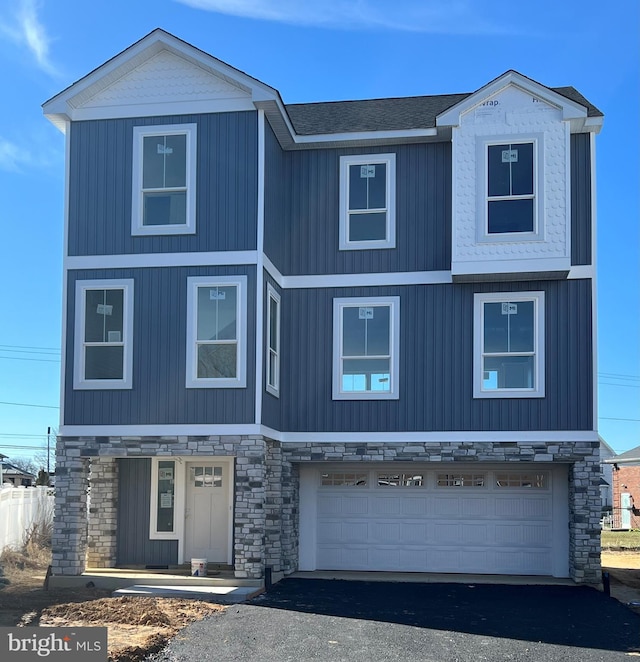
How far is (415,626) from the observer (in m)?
12.1

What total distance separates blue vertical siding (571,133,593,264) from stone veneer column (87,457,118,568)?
30.9 ft

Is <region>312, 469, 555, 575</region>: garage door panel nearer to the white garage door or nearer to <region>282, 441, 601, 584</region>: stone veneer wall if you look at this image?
the white garage door

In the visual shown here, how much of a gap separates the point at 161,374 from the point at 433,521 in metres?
5.88

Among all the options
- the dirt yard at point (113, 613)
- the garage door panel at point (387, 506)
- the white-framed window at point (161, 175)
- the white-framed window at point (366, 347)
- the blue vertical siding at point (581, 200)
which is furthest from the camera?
the garage door panel at point (387, 506)

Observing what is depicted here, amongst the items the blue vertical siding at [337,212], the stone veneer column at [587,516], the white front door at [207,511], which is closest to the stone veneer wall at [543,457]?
the stone veneer column at [587,516]

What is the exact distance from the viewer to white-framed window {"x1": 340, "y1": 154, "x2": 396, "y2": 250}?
56.7 ft

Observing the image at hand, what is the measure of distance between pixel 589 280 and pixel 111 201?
8603 mm

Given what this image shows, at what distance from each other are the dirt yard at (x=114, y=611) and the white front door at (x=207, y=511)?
2823mm

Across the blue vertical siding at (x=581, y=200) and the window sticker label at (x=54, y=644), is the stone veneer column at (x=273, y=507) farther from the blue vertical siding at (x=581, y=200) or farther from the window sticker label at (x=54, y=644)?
the blue vertical siding at (x=581, y=200)

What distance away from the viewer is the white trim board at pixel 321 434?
15430 millimetres

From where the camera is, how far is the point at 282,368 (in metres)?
17.3

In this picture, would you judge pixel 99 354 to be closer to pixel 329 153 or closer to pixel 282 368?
pixel 282 368

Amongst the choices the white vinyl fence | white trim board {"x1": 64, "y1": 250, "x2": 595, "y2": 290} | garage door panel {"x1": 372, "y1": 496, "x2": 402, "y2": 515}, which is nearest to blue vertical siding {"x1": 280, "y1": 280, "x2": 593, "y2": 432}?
white trim board {"x1": 64, "y1": 250, "x2": 595, "y2": 290}

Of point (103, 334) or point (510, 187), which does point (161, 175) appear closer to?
point (103, 334)
